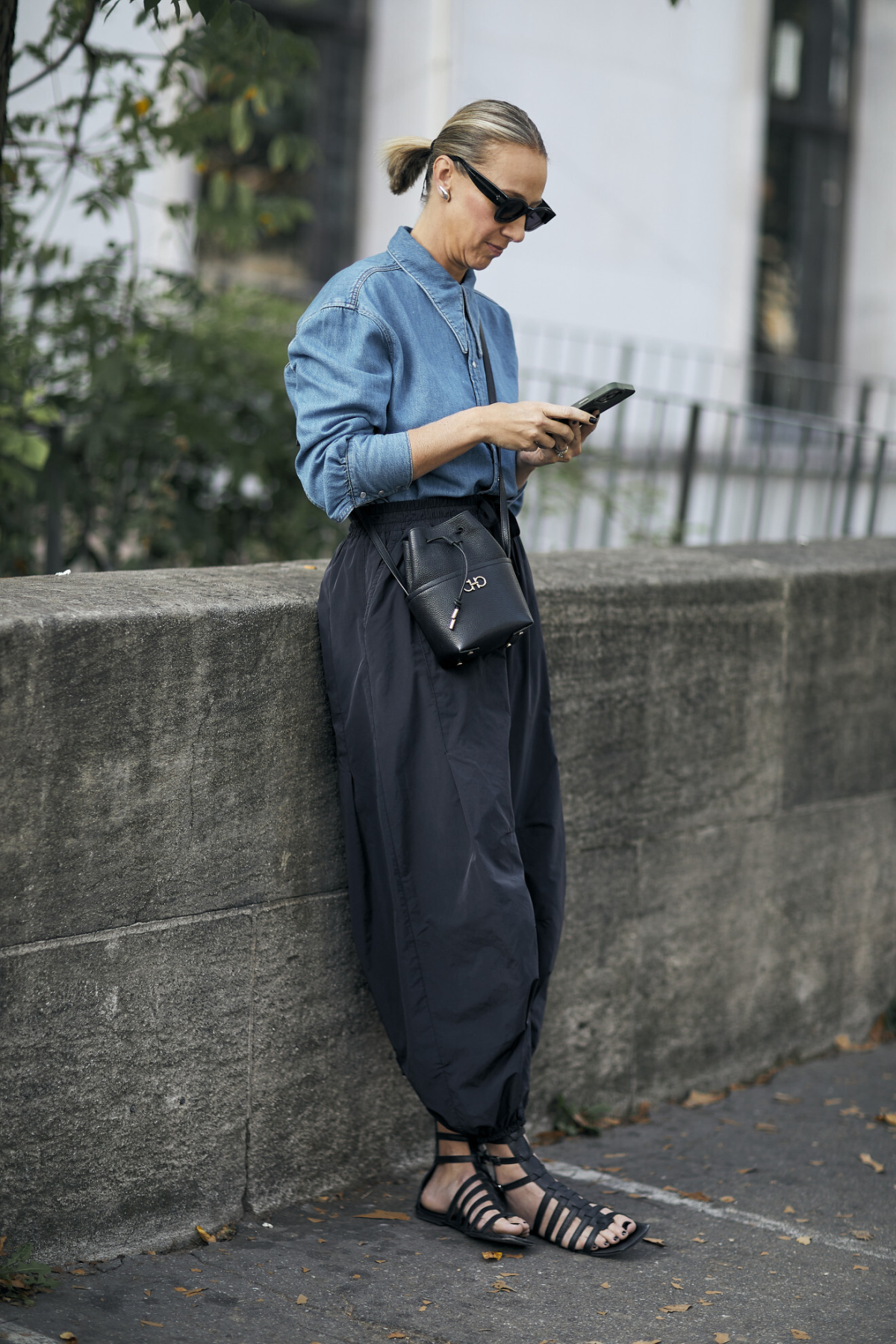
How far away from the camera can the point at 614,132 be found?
36.0 feet

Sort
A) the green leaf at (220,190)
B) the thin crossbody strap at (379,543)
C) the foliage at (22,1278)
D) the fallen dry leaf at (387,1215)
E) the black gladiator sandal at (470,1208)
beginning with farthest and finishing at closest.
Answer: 1. the green leaf at (220,190)
2. the fallen dry leaf at (387,1215)
3. the black gladiator sandal at (470,1208)
4. the thin crossbody strap at (379,543)
5. the foliage at (22,1278)

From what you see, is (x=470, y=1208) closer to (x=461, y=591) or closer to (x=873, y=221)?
(x=461, y=591)

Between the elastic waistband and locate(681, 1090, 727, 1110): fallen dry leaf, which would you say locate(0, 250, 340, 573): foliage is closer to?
the elastic waistband

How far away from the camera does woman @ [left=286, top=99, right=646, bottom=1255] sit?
2.52 meters

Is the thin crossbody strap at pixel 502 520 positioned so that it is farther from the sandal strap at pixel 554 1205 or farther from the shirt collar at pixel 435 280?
the sandal strap at pixel 554 1205

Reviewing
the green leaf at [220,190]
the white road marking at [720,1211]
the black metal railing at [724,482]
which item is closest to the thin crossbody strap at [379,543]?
the white road marking at [720,1211]

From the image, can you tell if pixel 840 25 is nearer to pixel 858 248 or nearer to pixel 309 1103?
pixel 858 248

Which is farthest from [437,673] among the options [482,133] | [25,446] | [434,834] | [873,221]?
[873,221]

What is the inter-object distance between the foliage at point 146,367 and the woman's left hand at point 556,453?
162 centimetres

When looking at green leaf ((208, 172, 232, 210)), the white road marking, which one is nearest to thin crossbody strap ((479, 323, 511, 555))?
the white road marking

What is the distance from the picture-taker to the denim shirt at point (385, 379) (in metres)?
Result: 2.49

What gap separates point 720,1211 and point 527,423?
67.6 inches

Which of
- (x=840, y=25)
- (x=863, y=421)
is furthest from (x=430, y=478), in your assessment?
(x=840, y=25)

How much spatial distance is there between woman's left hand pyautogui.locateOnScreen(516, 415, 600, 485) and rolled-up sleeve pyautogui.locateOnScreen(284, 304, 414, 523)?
11.3 inches
